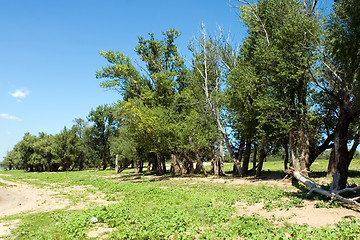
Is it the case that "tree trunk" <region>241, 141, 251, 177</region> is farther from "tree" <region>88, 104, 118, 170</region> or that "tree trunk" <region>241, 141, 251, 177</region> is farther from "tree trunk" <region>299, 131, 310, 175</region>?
"tree" <region>88, 104, 118, 170</region>

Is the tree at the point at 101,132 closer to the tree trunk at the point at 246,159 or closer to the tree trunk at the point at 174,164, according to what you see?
the tree trunk at the point at 174,164

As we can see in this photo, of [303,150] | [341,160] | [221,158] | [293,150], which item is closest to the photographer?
[341,160]

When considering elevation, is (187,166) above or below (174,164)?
below

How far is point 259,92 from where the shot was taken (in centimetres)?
2161

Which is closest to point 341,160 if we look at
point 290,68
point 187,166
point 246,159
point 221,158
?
point 290,68

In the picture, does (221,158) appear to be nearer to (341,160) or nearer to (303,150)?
(303,150)

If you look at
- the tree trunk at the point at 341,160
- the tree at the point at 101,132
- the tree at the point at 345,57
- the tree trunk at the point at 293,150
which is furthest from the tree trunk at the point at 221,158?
the tree at the point at 101,132

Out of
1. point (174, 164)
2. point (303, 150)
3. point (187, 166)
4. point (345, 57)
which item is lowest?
point (187, 166)

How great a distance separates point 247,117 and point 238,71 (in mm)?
3939

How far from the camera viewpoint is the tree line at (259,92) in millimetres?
12250

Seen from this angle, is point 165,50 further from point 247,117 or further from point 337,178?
point 337,178

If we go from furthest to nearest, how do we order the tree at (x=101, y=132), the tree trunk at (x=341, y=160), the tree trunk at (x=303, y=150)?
the tree at (x=101, y=132)
the tree trunk at (x=303, y=150)
the tree trunk at (x=341, y=160)

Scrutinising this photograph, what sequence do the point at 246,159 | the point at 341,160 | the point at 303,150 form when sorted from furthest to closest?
the point at 246,159, the point at 303,150, the point at 341,160

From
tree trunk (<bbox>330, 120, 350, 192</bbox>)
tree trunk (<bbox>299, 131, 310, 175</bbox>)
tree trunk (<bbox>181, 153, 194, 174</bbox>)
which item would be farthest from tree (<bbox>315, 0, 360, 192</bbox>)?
tree trunk (<bbox>181, 153, 194, 174</bbox>)
